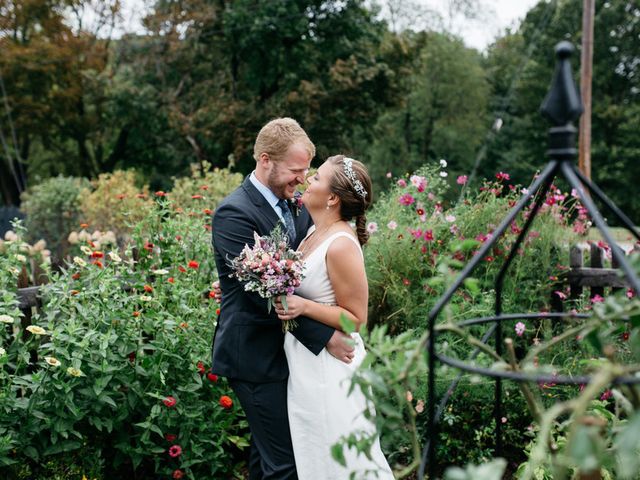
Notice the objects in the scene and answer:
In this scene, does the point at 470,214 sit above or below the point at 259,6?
below

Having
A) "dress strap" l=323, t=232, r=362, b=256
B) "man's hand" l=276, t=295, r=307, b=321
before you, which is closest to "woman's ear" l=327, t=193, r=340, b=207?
"dress strap" l=323, t=232, r=362, b=256

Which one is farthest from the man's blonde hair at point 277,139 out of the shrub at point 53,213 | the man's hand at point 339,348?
the shrub at point 53,213

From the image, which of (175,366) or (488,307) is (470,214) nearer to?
(488,307)

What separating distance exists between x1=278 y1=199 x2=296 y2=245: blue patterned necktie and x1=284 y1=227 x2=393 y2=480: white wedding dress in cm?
35

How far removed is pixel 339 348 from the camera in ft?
8.77

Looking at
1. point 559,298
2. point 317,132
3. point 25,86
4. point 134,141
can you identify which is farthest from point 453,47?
point 559,298

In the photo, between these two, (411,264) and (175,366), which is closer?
(175,366)

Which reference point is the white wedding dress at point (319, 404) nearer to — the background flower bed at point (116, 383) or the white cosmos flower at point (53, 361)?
the background flower bed at point (116, 383)

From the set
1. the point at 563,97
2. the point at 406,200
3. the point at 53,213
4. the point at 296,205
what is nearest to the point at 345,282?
the point at 296,205

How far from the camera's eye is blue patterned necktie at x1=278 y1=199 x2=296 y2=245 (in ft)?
9.95

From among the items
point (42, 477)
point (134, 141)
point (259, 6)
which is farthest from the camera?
point (134, 141)

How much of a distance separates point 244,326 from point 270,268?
1.49 feet

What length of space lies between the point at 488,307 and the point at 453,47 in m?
25.5

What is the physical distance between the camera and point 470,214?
4.58m
